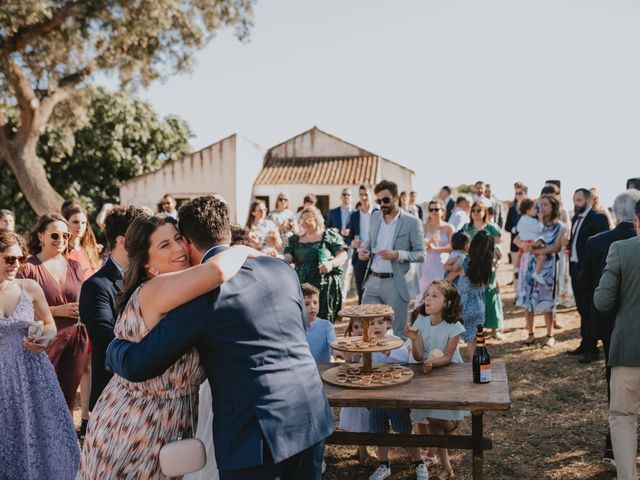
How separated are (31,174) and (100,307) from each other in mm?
14839

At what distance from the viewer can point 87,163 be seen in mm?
28344

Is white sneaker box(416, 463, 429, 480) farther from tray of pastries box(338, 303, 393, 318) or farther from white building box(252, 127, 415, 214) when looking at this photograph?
white building box(252, 127, 415, 214)

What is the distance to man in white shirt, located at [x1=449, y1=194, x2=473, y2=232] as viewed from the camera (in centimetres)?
941

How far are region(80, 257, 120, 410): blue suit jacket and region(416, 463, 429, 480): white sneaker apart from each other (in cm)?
236

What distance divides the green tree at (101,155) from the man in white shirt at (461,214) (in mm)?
21262

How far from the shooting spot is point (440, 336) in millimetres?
4457

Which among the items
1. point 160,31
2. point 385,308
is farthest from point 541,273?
point 160,31

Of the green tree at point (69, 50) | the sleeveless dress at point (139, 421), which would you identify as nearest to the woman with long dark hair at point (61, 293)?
Result: the sleeveless dress at point (139, 421)

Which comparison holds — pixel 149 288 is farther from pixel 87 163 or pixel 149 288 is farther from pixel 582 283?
pixel 87 163

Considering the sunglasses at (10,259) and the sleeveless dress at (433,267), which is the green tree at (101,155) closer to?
the sleeveless dress at (433,267)

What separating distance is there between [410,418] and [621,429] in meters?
1.45

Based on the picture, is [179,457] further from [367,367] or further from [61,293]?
[61,293]

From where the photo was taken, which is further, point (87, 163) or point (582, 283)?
point (87, 163)

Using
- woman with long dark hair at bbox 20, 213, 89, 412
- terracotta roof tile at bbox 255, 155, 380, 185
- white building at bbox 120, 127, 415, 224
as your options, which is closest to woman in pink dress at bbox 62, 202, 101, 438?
woman with long dark hair at bbox 20, 213, 89, 412
